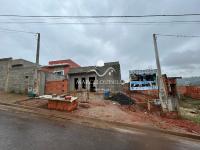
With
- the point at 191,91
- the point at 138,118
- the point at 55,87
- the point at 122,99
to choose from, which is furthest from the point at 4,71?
the point at 191,91

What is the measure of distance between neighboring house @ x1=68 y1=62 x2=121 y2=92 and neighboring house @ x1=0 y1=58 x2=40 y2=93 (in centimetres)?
744

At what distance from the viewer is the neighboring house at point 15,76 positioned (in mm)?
16578

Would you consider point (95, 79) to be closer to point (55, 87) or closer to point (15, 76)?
point (55, 87)

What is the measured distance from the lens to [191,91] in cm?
2458

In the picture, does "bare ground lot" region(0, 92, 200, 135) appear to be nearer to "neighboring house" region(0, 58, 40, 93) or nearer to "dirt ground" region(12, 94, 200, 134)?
"dirt ground" region(12, 94, 200, 134)

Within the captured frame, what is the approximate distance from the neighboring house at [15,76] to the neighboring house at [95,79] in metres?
7.44

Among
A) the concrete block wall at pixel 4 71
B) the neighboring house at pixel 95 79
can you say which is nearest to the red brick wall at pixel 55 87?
the neighboring house at pixel 95 79

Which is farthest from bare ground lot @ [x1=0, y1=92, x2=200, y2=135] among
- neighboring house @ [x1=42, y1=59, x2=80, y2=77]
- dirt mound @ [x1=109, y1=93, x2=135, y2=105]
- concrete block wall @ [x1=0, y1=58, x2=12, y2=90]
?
neighboring house @ [x1=42, y1=59, x2=80, y2=77]

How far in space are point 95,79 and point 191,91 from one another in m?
17.0

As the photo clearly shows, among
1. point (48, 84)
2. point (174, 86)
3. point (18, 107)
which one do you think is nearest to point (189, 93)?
point (174, 86)

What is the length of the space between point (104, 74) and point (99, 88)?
8.12 feet

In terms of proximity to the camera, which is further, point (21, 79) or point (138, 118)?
point (21, 79)

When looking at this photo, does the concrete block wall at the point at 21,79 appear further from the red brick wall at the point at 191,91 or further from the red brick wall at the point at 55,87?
the red brick wall at the point at 191,91

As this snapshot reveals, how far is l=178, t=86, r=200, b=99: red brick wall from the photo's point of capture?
23578 mm
